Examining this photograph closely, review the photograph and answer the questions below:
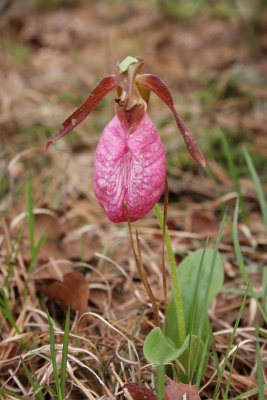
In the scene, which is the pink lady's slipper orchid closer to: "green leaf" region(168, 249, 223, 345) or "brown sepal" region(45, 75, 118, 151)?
"brown sepal" region(45, 75, 118, 151)

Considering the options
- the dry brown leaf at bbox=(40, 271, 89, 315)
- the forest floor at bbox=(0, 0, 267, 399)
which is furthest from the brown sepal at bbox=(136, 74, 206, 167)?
the dry brown leaf at bbox=(40, 271, 89, 315)

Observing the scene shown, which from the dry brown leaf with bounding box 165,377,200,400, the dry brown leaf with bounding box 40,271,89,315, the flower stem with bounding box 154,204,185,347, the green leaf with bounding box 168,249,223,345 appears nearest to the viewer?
the dry brown leaf with bounding box 165,377,200,400

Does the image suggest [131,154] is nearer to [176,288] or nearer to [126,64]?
[126,64]

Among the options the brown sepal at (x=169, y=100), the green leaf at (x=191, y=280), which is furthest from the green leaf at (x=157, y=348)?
the brown sepal at (x=169, y=100)

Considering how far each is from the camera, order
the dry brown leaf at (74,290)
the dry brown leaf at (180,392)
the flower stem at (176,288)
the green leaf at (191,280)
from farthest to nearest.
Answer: the dry brown leaf at (74,290) < the green leaf at (191,280) < the flower stem at (176,288) < the dry brown leaf at (180,392)

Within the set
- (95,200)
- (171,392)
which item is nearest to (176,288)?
(171,392)

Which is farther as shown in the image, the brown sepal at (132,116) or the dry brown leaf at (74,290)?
the dry brown leaf at (74,290)

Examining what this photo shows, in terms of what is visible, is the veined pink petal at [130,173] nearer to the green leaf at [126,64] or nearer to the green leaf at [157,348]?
the green leaf at [126,64]
